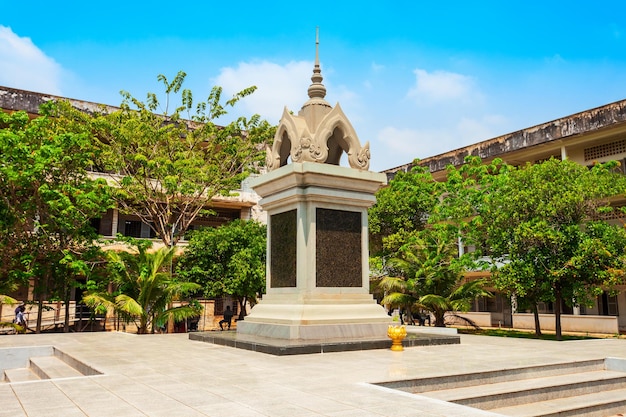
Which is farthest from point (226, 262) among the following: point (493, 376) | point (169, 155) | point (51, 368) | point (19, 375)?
point (493, 376)

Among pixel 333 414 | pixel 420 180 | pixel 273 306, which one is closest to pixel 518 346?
pixel 273 306

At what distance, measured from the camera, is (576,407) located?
22.0 feet

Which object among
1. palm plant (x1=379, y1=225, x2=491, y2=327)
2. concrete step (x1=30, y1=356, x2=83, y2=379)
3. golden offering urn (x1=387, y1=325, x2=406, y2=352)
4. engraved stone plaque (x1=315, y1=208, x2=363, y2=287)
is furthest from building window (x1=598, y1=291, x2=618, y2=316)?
concrete step (x1=30, y1=356, x2=83, y2=379)

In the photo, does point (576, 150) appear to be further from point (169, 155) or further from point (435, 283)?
point (169, 155)

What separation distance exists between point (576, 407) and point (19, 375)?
829 cm

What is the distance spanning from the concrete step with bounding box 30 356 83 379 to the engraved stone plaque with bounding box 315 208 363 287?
4.54 metres

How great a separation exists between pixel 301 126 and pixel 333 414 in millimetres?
7680

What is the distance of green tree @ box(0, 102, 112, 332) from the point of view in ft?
59.1

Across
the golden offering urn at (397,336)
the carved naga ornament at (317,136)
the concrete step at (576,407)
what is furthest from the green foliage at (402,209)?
the concrete step at (576,407)

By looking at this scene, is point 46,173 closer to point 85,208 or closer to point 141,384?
point 85,208

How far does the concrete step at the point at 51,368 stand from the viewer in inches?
332

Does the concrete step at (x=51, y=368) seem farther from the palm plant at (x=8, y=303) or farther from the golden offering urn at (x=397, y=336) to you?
the palm plant at (x=8, y=303)

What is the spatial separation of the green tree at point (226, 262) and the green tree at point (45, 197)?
16.5ft

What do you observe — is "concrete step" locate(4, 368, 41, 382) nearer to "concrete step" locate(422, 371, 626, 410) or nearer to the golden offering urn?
the golden offering urn
